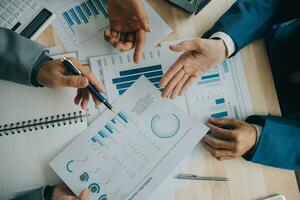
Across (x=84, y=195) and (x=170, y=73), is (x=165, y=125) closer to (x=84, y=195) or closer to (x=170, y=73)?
(x=170, y=73)

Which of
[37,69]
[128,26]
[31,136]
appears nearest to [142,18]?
[128,26]

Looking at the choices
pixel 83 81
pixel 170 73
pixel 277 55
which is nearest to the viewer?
pixel 83 81

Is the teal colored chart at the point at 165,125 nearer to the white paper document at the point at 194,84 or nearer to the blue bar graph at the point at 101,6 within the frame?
the white paper document at the point at 194,84

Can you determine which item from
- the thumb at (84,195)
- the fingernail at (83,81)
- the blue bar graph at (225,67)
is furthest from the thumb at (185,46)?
the thumb at (84,195)

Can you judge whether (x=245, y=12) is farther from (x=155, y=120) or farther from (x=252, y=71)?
(x=155, y=120)

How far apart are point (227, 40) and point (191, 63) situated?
0.38ft

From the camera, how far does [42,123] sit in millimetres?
739

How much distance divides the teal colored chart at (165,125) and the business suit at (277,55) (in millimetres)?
191

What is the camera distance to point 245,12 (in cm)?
85

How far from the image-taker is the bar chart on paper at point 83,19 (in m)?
0.79

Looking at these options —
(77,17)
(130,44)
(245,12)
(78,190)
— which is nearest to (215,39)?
(245,12)

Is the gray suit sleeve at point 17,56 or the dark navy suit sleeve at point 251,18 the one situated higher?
the gray suit sleeve at point 17,56

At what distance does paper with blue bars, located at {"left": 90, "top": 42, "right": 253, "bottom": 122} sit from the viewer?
2.58 ft

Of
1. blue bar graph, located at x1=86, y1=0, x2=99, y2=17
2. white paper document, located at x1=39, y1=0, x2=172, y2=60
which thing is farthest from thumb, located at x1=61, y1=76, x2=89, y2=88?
blue bar graph, located at x1=86, y1=0, x2=99, y2=17
